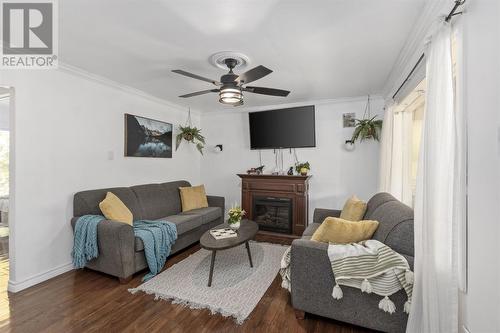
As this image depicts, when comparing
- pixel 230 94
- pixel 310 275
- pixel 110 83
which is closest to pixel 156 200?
pixel 110 83

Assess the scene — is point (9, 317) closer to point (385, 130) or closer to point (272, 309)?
point (272, 309)

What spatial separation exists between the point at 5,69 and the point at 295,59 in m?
3.02

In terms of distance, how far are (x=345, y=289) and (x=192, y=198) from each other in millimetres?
3055

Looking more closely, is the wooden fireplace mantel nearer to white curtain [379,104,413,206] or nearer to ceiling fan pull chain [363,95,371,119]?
white curtain [379,104,413,206]

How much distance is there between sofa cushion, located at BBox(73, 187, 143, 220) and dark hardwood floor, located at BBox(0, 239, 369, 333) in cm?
85

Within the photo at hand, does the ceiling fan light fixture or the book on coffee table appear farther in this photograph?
the book on coffee table

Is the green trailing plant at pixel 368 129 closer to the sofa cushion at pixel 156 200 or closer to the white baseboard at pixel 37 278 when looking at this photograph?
the sofa cushion at pixel 156 200

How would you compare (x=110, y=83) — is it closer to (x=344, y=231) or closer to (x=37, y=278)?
(x=37, y=278)

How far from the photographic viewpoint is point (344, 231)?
6.38ft

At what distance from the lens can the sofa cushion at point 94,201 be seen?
291 cm

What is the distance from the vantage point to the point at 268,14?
182 centimetres

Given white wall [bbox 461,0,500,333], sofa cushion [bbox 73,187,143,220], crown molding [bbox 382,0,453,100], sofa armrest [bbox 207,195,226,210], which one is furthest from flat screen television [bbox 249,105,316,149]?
white wall [bbox 461,0,500,333]

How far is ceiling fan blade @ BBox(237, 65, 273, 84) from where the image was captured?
214 centimetres

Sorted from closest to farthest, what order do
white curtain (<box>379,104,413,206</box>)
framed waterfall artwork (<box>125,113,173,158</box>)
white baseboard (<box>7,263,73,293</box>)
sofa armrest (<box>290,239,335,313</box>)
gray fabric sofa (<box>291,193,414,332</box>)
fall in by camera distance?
gray fabric sofa (<box>291,193,414,332</box>) → sofa armrest (<box>290,239,335,313</box>) → white baseboard (<box>7,263,73,293</box>) → white curtain (<box>379,104,413,206</box>) → framed waterfall artwork (<box>125,113,173,158</box>)
